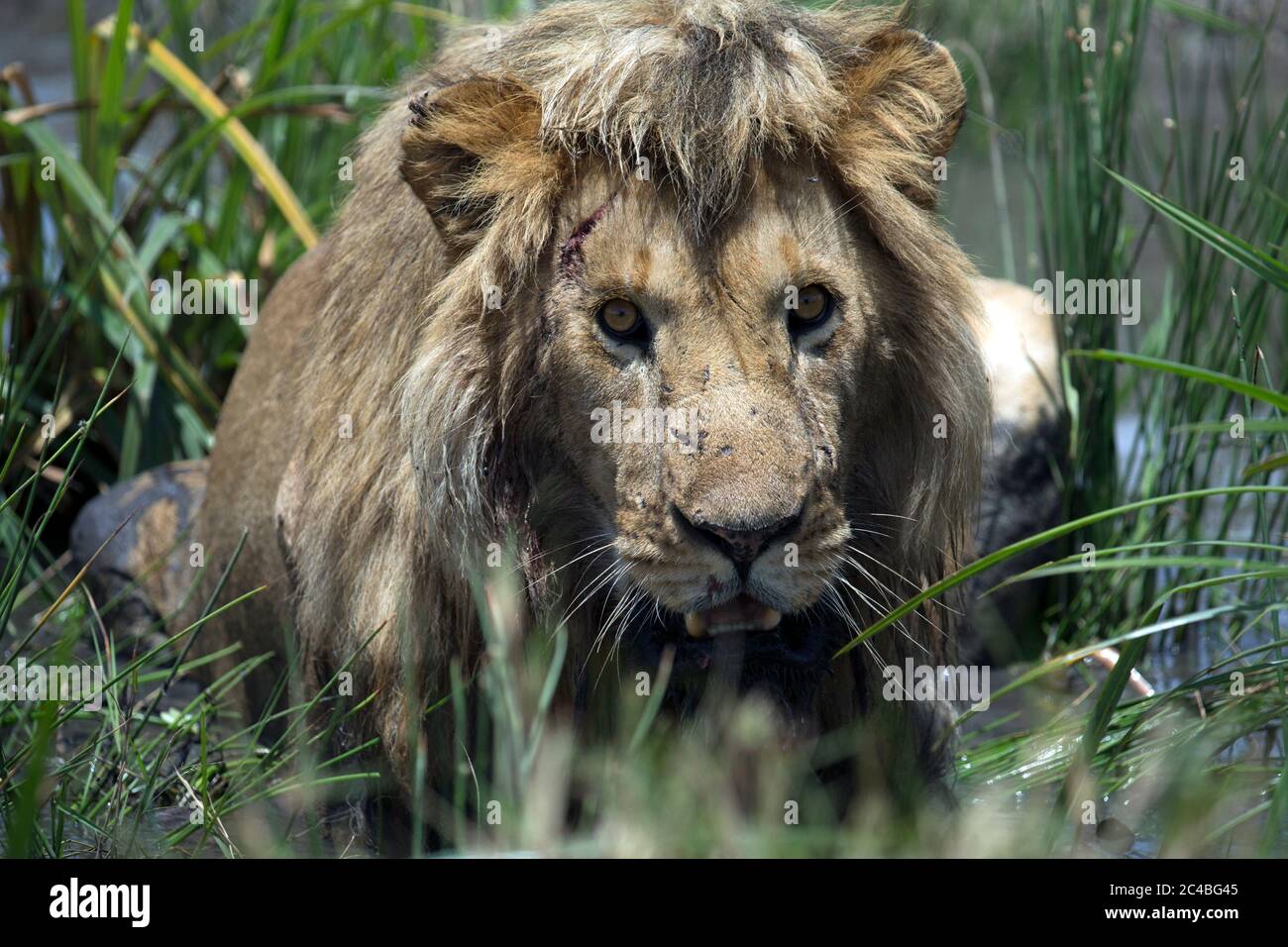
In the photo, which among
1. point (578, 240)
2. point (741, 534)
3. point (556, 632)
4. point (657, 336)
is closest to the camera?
point (741, 534)

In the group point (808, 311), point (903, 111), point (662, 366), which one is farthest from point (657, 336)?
point (903, 111)

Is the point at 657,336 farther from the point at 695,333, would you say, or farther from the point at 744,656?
→ the point at 744,656

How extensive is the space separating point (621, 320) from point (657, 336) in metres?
0.09

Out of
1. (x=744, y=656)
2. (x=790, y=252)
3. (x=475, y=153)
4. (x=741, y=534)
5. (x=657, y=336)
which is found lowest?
(x=744, y=656)

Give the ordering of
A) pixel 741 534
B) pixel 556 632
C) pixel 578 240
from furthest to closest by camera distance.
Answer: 1. pixel 556 632
2. pixel 578 240
3. pixel 741 534

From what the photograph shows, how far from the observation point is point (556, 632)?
3.28 metres

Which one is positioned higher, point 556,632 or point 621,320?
point 621,320

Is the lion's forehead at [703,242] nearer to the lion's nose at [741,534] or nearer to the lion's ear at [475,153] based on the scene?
the lion's ear at [475,153]

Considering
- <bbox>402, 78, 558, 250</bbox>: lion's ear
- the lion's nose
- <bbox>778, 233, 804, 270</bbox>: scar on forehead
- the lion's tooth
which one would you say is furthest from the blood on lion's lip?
<bbox>402, 78, 558, 250</bbox>: lion's ear

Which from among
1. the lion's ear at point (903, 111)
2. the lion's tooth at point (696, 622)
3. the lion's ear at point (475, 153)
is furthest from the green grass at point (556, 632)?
the lion's ear at point (475, 153)

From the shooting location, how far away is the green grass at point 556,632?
7.91 feet

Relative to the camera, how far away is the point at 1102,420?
5219 millimetres

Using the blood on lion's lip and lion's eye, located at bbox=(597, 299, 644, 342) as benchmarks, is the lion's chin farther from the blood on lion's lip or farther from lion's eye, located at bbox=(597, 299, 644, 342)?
lion's eye, located at bbox=(597, 299, 644, 342)
